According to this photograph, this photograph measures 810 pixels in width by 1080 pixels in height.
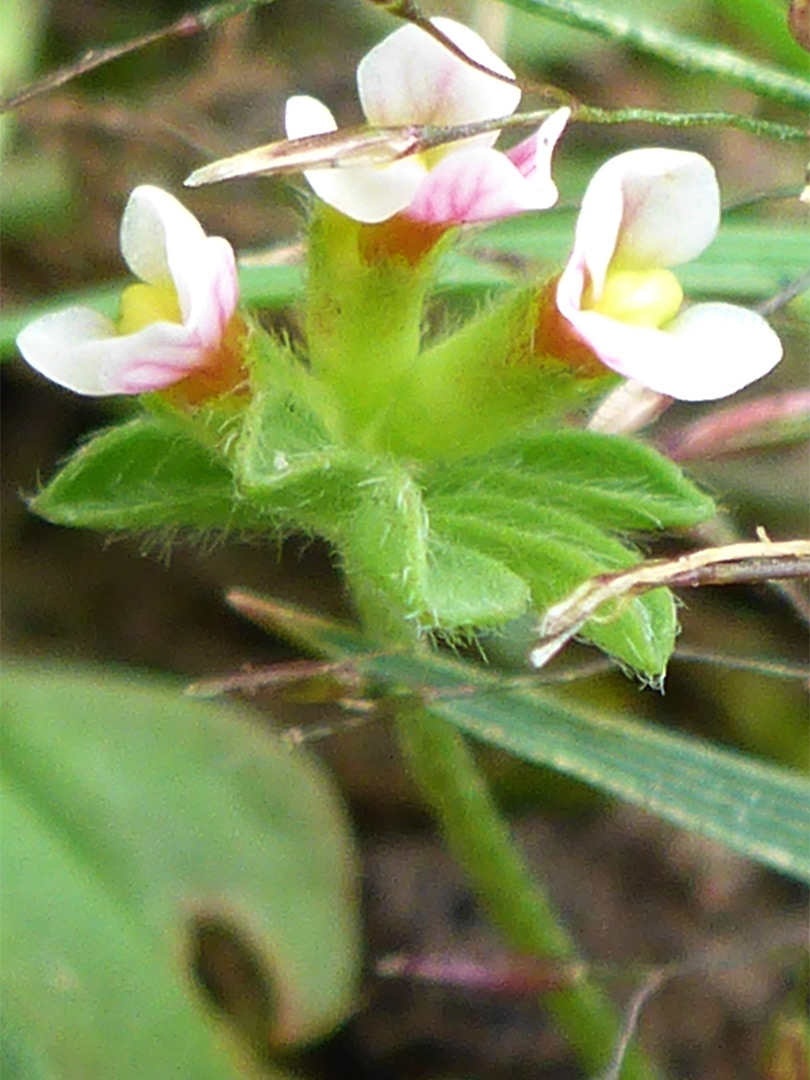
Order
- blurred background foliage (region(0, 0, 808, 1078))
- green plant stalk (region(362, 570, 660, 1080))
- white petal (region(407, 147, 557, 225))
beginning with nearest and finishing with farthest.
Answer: white petal (region(407, 147, 557, 225)) < green plant stalk (region(362, 570, 660, 1080)) < blurred background foliage (region(0, 0, 808, 1078))

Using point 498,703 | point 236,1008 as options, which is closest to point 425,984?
point 236,1008

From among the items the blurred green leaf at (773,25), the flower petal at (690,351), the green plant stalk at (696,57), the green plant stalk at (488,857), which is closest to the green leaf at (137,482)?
the green plant stalk at (488,857)

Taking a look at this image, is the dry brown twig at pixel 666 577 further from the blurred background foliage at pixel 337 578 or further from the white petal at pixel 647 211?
the blurred background foliage at pixel 337 578

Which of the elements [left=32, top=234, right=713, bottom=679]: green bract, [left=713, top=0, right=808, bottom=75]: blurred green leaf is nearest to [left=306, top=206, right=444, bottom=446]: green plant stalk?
[left=32, top=234, right=713, bottom=679]: green bract

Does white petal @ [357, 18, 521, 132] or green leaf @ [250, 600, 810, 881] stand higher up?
white petal @ [357, 18, 521, 132]

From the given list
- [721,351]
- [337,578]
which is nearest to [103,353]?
[721,351]

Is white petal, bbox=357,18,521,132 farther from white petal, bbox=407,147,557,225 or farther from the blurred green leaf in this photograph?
the blurred green leaf

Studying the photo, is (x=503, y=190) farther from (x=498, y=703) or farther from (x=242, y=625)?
(x=242, y=625)

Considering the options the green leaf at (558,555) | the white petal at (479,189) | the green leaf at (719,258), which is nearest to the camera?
the white petal at (479,189)
